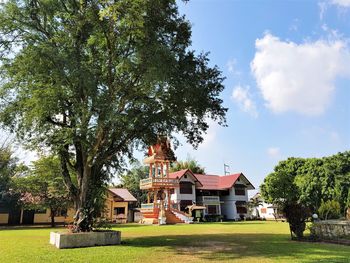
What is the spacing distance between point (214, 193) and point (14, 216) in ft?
92.5

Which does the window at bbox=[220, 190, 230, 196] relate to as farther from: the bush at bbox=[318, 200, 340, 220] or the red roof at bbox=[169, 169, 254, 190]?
the bush at bbox=[318, 200, 340, 220]

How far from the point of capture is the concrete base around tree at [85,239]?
13.0 m

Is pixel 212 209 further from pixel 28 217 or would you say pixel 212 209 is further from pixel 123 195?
pixel 28 217

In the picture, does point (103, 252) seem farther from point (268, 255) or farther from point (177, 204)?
point (177, 204)

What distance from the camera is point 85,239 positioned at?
44.3 feet

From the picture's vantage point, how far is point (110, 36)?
43.2 ft

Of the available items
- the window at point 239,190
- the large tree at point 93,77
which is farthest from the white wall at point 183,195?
the large tree at point 93,77

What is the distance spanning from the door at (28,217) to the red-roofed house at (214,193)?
18.3 meters

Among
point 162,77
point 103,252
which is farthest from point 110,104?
point 103,252

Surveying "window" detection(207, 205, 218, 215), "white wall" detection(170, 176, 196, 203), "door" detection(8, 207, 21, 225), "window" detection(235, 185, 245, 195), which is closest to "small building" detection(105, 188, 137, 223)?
"white wall" detection(170, 176, 196, 203)

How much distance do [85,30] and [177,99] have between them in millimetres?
5178

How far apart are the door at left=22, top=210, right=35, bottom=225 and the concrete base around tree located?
2549 centimetres

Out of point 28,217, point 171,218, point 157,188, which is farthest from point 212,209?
point 28,217

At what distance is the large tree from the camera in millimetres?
12406
